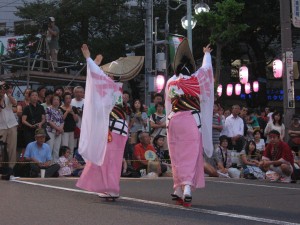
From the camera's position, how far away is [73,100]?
1166cm

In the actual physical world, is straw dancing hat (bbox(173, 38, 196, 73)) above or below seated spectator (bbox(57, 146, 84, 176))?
above

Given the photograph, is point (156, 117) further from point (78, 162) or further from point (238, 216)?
point (238, 216)

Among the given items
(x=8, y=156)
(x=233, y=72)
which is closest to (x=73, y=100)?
(x=8, y=156)

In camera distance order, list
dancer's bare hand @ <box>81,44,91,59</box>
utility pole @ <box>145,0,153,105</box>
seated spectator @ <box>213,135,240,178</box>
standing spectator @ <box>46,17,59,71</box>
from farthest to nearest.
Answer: utility pole @ <box>145,0,153,105</box>, standing spectator @ <box>46,17,59,71</box>, seated spectator @ <box>213,135,240,178</box>, dancer's bare hand @ <box>81,44,91,59</box>

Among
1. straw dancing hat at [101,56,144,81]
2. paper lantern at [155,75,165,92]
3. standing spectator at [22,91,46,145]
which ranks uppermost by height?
paper lantern at [155,75,165,92]

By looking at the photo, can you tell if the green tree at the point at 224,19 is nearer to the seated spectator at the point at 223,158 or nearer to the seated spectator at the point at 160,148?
the seated spectator at the point at 223,158

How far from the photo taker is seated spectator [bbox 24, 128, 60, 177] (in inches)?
391

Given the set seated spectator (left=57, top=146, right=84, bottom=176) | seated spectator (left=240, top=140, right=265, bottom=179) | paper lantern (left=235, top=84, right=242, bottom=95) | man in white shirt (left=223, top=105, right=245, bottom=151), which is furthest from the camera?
paper lantern (left=235, top=84, right=242, bottom=95)

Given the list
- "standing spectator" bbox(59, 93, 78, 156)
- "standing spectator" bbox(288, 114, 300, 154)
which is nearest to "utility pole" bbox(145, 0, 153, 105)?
"standing spectator" bbox(288, 114, 300, 154)

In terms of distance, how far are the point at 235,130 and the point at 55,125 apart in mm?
4543

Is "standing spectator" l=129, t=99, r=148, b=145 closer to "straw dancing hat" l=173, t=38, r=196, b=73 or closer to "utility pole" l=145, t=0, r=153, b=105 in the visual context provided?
"straw dancing hat" l=173, t=38, r=196, b=73

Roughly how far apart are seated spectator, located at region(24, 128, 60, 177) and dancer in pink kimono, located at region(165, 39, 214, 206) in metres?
4.06

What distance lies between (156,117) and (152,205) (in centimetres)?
606

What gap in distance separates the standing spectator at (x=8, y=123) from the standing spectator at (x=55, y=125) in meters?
0.76
